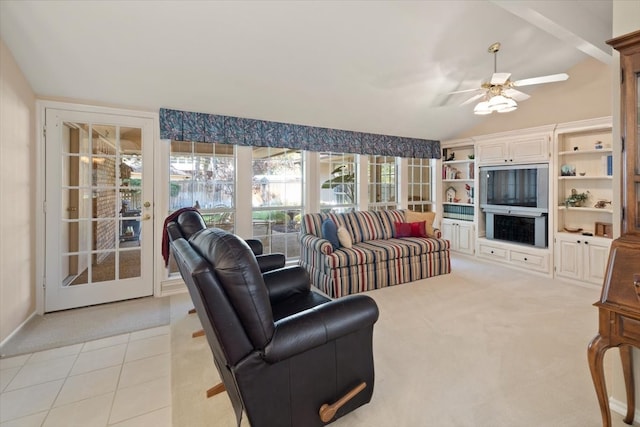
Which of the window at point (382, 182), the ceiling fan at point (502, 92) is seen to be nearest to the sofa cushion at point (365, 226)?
the window at point (382, 182)

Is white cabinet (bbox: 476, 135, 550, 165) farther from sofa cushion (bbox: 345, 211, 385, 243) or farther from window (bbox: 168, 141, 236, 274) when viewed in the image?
window (bbox: 168, 141, 236, 274)

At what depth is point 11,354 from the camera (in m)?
2.32

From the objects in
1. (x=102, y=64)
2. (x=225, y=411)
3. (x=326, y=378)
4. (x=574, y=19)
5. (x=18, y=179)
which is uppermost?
(x=574, y=19)

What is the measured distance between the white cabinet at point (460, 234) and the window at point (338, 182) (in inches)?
80.4

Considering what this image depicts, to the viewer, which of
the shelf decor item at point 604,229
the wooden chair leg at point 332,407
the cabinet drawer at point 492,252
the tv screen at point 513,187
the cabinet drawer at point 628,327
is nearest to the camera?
the cabinet drawer at point 628,327

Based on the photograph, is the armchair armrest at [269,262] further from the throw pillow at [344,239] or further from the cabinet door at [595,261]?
the cabinet door at [595,261]

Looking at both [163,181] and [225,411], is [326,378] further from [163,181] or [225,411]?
[163,181]

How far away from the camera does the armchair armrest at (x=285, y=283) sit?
227cm

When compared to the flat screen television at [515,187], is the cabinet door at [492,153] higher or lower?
higher

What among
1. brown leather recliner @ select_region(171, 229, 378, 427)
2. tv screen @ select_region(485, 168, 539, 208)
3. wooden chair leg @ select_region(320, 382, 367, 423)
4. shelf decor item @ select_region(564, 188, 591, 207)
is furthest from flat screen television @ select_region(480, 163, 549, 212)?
wooden chair leg @ select_region(320, 382, 367, 423)

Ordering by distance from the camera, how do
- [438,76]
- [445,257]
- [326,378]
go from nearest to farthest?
[326,378] < [438,76] < [445,257]

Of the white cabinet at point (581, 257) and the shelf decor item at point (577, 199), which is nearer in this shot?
the white cabinet at point (581, 257)

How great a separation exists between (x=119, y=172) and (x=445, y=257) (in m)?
4.42

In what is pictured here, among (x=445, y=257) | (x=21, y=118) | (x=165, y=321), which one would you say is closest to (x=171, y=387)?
(x=165, y=321)
